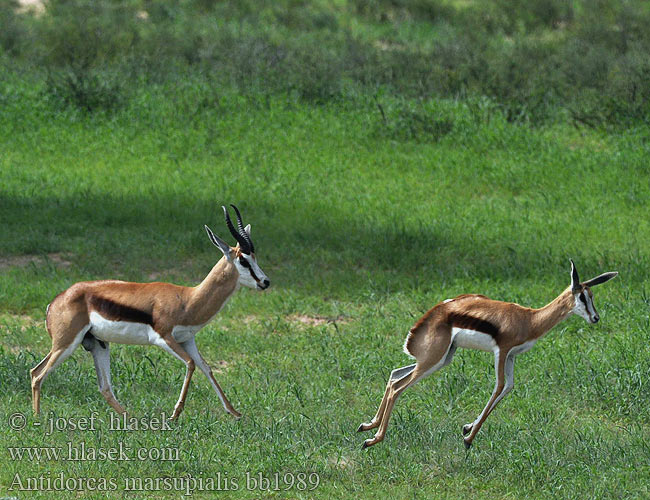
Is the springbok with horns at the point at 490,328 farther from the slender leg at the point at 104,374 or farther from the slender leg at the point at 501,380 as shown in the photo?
the slender leg at the point at 104,374

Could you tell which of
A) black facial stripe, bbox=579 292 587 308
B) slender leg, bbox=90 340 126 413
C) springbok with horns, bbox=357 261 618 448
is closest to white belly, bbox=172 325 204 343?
slender leg, bbox=90 340 126 413

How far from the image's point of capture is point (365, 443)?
610cm

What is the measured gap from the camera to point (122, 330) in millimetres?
6223

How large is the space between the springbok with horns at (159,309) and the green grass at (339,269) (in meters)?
0.59

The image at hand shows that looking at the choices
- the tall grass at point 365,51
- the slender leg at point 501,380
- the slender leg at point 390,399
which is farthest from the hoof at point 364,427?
the tall grass at point 365,51

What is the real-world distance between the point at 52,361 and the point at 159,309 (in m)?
0.77

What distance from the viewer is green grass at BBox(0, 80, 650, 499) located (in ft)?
20.5

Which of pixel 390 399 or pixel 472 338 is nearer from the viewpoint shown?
pixel 472 338

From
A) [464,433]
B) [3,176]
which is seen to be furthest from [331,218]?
[464,433]

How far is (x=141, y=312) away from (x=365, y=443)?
5.02 feet

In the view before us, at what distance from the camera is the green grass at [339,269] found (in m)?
6.24

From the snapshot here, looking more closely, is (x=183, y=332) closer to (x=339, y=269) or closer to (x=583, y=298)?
(x=583, y=298)

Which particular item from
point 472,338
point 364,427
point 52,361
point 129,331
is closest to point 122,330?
point 129,331

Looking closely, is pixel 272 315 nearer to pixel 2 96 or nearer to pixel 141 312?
pixel 141 312
